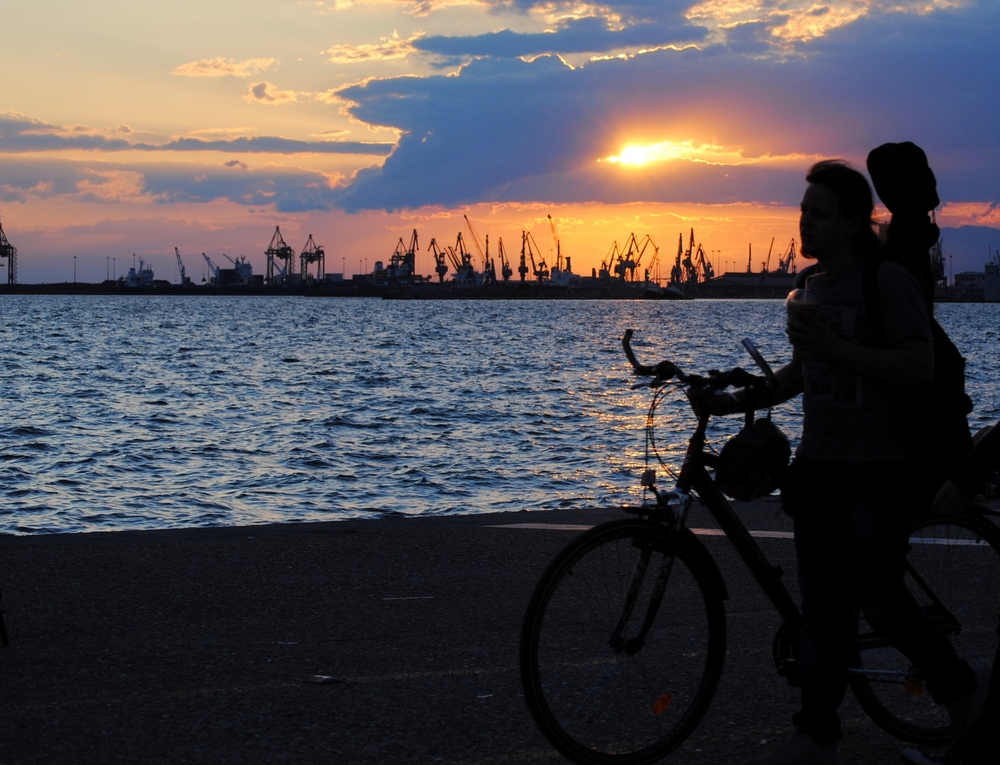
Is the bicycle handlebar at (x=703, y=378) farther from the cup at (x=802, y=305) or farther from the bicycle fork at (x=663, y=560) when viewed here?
the bicycle fork at (x=663, y=560)

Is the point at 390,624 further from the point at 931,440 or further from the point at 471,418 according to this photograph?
the point at 471,418

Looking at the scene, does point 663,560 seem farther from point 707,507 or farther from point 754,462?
point 754,462

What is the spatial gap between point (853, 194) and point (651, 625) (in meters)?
1.21

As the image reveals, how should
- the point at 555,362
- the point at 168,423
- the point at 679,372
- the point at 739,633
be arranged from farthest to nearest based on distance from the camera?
the point at 555,362
the point at 168,423
the point at 739,633
the point at 679,372

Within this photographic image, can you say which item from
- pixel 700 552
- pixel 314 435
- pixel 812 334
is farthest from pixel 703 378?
pixel 314 435

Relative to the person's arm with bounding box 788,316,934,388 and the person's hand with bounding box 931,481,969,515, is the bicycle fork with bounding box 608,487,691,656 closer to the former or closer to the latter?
the person's arm with bounding box 788,316,934,388

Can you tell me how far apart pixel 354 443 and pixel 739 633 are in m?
15.3

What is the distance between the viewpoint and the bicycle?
9.84 feet

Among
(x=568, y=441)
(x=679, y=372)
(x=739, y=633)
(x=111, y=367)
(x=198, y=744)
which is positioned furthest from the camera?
(x=111, y=367)

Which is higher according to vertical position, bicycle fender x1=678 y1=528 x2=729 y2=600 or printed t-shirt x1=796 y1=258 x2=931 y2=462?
printed t-shirt x1=796 y1=258 x2=931 y2=462

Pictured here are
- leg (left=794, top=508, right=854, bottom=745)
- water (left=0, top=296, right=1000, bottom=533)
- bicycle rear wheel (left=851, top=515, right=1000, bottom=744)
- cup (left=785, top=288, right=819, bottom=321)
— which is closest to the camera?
cup (left=785, top=288, right=819, bottom=321)

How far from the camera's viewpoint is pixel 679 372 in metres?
3.07

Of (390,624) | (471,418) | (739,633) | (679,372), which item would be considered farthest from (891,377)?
(471,418)

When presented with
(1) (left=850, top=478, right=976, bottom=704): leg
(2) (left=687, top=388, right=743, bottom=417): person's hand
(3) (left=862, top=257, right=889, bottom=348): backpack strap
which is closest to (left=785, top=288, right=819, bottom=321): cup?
(3) (left=862, top=257, right=889, bottom=348): backpack strap
